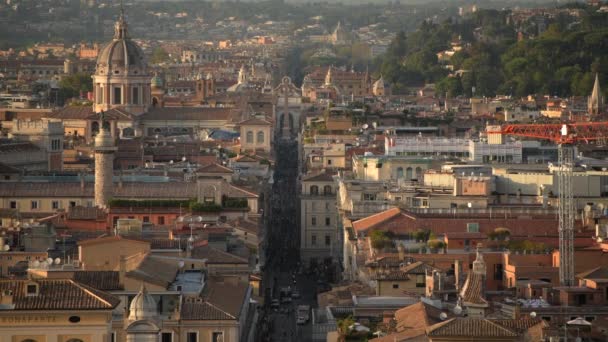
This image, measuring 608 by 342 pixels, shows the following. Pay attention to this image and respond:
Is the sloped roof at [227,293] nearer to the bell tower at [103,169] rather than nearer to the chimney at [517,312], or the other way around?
the chimney at [517,312]

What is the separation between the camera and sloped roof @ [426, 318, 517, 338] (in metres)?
40.3

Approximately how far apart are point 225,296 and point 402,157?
36.1 m

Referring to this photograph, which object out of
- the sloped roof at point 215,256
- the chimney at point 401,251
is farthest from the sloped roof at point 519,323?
the chimney at point 401,251

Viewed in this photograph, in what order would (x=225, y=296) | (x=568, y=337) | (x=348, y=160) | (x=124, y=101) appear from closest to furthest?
(x=568, y=337) → (x=225, y=296) → (x=348, y=160) → (x=124, y=101)

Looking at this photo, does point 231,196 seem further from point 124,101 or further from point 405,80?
point 405,80

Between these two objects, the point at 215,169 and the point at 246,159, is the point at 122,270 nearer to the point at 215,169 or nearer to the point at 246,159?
the point at 215,169

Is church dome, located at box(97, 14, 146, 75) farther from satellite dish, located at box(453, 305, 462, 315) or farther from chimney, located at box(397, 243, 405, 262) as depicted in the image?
satellite dish, located at box(453, 305, 462, 315)

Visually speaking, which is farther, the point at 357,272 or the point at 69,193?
the point at 69,193

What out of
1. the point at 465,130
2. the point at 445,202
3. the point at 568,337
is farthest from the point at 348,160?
the point at 568,337

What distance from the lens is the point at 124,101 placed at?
13712 cm

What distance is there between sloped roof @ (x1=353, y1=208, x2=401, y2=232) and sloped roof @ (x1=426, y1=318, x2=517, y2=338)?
25775mm

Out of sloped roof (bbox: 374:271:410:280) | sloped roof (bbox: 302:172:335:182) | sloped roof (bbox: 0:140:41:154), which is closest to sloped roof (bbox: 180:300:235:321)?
sloped roof (bbox: 374:271:410:280)

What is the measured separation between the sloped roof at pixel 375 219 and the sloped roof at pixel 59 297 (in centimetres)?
2824

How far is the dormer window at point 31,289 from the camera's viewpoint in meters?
38.7
